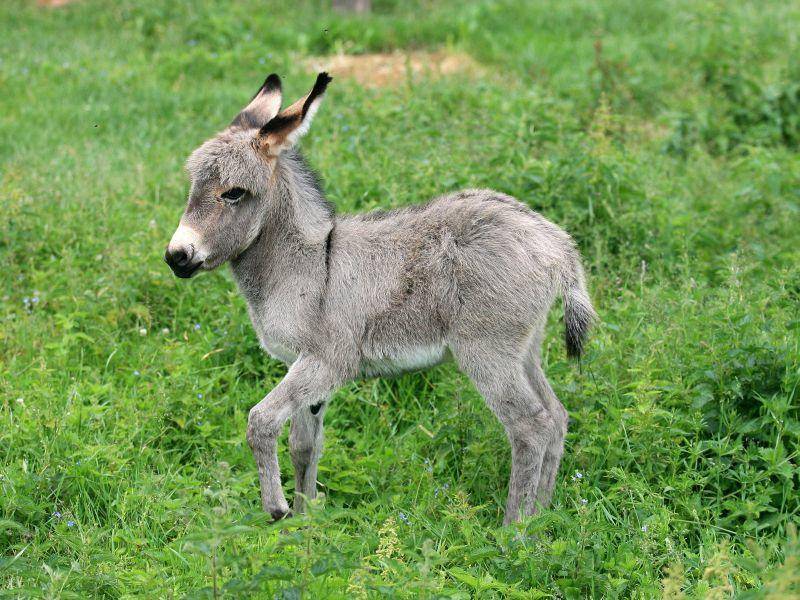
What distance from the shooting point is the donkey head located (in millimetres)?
4695

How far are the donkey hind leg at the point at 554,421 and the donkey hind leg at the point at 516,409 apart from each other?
0.36 ft

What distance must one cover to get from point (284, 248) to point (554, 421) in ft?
5.40

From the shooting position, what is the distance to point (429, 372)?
5.96 meters

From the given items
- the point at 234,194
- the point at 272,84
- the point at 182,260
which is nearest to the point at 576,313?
the point at 234,194

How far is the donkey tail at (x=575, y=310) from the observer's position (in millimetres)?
4875

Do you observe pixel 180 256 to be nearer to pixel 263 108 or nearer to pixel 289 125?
pixel 289 125

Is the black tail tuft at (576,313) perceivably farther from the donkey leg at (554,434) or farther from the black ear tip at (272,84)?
the black ear tip at (272,84)

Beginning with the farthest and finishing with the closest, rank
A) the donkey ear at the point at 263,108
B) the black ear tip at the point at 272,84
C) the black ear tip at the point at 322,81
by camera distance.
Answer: the black ear tip at the point at 272,84, the donkey ear at the point at 263,108, the black ear tip at the point at 322,81

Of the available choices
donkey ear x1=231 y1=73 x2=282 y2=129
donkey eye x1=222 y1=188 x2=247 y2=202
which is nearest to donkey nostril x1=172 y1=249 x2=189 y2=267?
donkey eye x1=222 y1=188 x2=247 y2=202

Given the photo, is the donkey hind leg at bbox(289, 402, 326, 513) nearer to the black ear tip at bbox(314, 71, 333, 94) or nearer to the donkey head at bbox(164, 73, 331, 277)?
the donkey head at bbox(164, 73, 331, 277)

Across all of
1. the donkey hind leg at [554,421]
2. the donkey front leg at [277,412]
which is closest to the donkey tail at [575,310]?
the donkey hind leg at [554,421]

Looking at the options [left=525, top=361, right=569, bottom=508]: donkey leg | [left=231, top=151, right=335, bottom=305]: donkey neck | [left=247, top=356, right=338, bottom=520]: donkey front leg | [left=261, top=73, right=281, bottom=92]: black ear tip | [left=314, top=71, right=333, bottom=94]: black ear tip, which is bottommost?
[left=525, top=361, right=569, bottom=508]: donkey leg

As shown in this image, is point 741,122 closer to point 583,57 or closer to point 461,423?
point 583,57

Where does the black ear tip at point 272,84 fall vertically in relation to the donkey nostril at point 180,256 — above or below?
above
